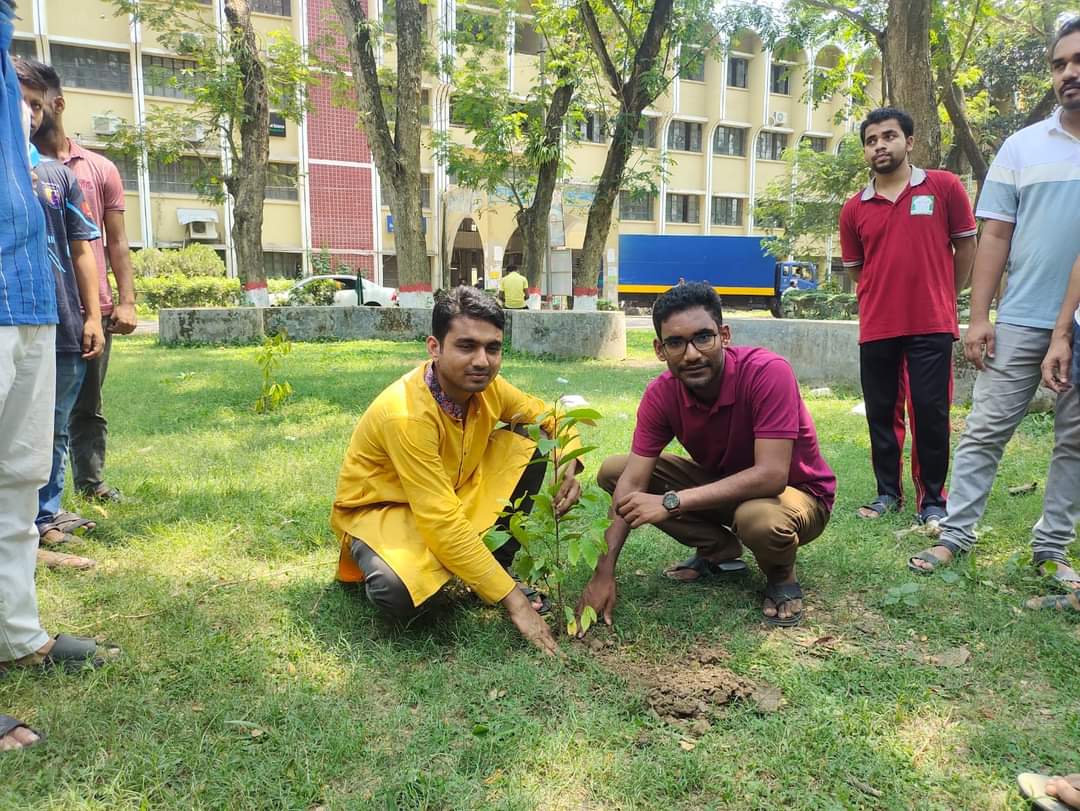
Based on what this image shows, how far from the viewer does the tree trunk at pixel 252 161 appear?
1288 cm

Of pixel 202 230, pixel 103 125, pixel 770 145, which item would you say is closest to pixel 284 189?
pixel 202 230

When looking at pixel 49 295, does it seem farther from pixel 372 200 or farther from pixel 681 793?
pixel 372 200

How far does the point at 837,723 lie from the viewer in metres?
2.13

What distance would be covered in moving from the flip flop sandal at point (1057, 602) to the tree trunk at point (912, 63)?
5.60 m

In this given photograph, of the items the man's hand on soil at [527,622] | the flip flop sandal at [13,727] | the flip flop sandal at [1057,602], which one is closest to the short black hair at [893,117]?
the flip flop sandal at [1057,602]

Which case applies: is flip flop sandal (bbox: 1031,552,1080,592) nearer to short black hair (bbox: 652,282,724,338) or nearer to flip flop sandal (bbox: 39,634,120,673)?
short black hair (bbox: 652,282,724,338)

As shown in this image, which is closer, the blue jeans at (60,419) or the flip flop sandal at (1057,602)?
the flip flop sandal at (1057,602)

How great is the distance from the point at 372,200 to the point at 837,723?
89.7ft

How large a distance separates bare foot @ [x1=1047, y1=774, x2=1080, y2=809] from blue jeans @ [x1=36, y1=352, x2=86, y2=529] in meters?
3.60

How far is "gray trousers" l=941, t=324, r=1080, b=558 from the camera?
9.51 feet

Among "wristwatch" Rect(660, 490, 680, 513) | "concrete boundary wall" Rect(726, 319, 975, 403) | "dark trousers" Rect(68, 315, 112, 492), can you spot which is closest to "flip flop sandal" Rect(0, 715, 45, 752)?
"wristwatch" Rect(660, 490, 680, 513)

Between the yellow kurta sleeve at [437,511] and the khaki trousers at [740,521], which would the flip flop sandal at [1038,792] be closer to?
the khaki trousers at [740,521]

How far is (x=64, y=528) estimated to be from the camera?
11.5ft

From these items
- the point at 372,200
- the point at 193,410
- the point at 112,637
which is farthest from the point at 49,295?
the point at 372,200
